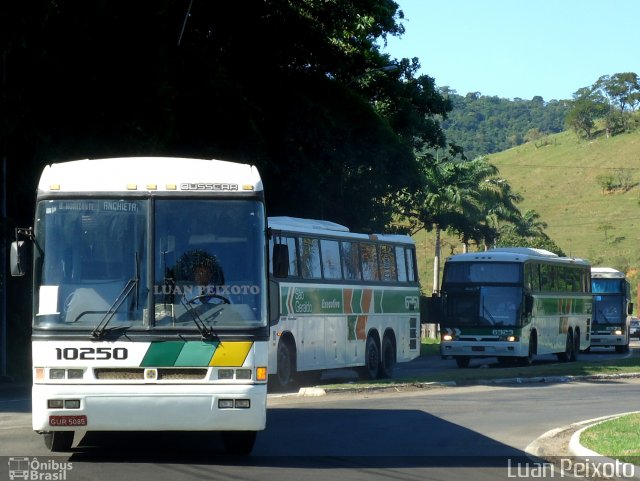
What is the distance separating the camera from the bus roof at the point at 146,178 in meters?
13.3

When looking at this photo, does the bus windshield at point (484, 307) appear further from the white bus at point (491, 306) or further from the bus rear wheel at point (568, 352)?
the bus rear wheel at point (568, 352)

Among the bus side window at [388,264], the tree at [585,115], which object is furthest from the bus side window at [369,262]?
the tree at [585,115]

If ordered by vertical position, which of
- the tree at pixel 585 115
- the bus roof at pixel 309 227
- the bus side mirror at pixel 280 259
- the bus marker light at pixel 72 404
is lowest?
the bus marker light at pixel 72 404

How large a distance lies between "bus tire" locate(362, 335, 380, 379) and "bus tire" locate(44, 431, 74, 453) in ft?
52.4

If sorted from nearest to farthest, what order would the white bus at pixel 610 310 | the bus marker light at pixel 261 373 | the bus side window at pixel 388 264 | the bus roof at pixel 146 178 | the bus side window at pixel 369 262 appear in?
the bus marker light at pixel 261 373 → the bus roof at pixel 146 178 → the bus side window at pixel 369 262 → the bus side window at pixel 388 264 → the white bus at pixel 610 310

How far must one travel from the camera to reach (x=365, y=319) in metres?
29.1

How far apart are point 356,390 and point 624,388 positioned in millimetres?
6578

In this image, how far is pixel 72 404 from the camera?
1245 cm

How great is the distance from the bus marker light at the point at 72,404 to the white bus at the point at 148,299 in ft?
0.03

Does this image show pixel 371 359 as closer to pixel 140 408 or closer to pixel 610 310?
pixel 140 408

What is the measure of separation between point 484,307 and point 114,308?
960 inches

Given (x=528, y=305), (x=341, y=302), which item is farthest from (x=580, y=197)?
(x=341, y=302)

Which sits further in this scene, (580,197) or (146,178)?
(580,197)

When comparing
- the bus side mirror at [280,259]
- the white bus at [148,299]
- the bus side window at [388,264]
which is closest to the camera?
the white bus at [148,299]
